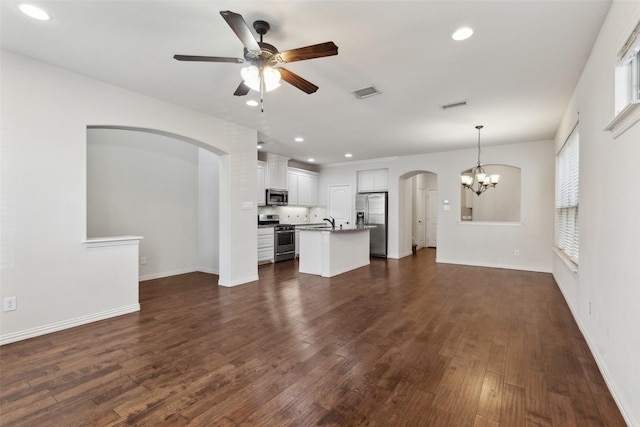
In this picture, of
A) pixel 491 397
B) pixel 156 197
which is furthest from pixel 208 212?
pixel 491 397

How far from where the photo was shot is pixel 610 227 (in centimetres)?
214

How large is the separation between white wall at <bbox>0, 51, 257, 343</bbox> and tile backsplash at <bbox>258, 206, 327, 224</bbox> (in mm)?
4183

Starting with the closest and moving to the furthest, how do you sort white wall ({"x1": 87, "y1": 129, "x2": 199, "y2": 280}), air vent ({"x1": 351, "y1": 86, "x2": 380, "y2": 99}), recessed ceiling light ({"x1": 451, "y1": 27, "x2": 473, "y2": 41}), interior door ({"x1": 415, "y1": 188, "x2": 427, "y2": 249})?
1. recessed ceiling light ({"x1": 451, "y1": 27, "x2": 473, "y2": 41})
2. air vent ({"x1": 351, "y1": 86, "x2": 380, "y2": 99})
3. white wall ({"x1": 87, "y1": 129, "x2": 199, "y2": 280})
4. interior door ({"x1": 415, "y1": 188, "x2": 427, "y2": 249})

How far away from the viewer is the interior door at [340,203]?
871 cm

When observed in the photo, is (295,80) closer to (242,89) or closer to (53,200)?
(242,89)

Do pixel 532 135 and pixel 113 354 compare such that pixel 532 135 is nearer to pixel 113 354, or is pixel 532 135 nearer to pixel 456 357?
pixel 456 357

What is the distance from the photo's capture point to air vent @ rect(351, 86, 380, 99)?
354 centimetres

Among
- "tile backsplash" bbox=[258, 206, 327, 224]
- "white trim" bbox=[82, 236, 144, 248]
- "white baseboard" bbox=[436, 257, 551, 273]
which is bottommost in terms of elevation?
"white baseboard" bbox=[436, 257, 551, 273]

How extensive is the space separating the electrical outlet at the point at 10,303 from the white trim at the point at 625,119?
5146mm

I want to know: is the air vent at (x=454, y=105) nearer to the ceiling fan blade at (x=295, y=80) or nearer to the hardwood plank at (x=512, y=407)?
the ceiling fan blade at (x=295, y=80)

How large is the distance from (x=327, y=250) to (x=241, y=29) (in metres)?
4.21

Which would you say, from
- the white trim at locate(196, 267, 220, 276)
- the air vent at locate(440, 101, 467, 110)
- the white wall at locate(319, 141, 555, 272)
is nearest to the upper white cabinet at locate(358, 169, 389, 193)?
the white wall at locate(319, 141, 555, 272)

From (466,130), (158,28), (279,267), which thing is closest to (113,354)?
(158,28)

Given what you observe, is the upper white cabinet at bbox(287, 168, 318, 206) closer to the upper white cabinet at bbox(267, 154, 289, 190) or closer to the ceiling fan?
the upper white cabinet at bbox(267, 154, 289, 190)
